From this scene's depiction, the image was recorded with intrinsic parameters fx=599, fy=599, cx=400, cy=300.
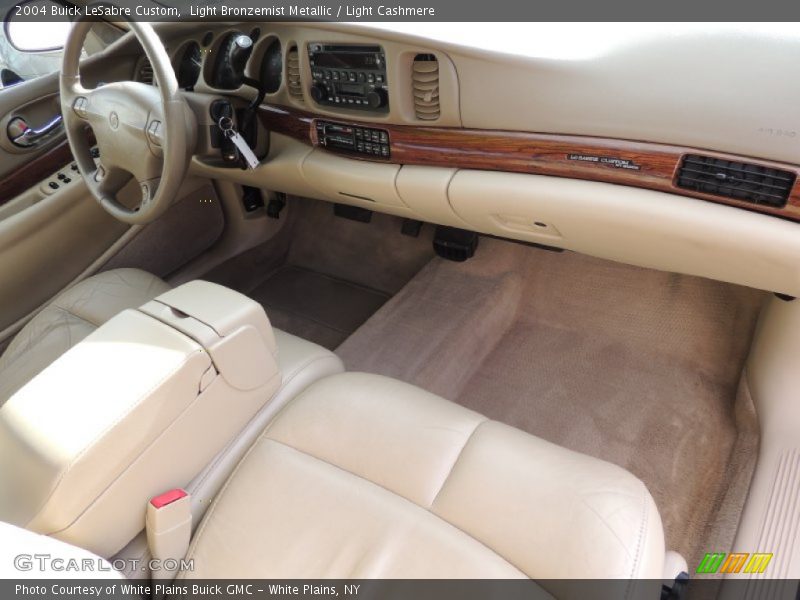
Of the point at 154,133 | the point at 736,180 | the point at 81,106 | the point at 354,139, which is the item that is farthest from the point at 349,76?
the point at 736,180

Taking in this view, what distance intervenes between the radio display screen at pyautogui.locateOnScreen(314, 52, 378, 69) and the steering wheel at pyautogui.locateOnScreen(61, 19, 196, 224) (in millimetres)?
344

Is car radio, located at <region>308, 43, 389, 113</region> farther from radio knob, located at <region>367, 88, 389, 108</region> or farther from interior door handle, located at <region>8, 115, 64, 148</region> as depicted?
interior door handle, located at <region>8, 115, 64, 148</region>

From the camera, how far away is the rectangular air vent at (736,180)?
0.99m

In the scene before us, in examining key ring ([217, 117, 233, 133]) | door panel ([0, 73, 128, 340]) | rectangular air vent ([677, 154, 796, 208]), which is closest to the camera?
rectangular air vent ([677, 154, 796, 208])

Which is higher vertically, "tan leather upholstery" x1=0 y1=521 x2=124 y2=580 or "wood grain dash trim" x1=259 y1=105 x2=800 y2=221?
"wood grain dash trim" x1=259 y1=105 x2=800 y2=221

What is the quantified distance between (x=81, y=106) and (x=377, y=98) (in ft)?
2.64

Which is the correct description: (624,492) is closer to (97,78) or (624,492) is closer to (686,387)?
(686,387)

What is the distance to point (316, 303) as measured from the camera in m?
2.23

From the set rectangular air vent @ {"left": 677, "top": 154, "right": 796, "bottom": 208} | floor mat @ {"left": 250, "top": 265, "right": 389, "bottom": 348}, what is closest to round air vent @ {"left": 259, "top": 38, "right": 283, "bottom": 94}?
floor mat @ {"left": 250, "top": 265, "right": 389, "bottom": 348}

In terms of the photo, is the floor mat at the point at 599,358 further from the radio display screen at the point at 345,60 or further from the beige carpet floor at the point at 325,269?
the radio display screen at the point at 345,60

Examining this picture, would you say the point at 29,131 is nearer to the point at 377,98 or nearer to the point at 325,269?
the point at 325,269

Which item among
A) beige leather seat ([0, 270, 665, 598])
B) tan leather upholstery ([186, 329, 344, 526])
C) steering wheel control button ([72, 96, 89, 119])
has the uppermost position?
steering wheel control button ([72, 96, 89, 119])

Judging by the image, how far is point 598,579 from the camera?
788 mm

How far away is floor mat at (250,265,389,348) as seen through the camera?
2113 millimetres
